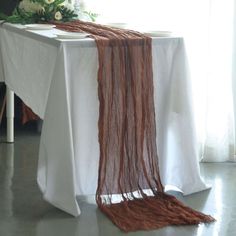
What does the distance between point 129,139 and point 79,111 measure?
11.5 inches

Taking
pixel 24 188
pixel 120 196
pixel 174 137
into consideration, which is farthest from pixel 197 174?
pixel 24 188

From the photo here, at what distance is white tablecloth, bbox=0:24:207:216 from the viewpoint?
2871mm

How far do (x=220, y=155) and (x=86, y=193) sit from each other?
114cm

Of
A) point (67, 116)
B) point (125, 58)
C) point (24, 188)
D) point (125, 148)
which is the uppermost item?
point (125, 58)

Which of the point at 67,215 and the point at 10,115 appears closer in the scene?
the point at 67,215

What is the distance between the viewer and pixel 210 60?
383cm

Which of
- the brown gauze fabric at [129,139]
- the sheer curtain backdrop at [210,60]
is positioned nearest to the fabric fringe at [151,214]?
the brown gauze fabric at [129,139]

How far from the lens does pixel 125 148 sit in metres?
3.06

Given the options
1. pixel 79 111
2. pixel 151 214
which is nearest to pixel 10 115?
pixel 79 111

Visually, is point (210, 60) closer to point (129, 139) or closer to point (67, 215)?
point (129, 139)

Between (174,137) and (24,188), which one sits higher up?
(174,137)

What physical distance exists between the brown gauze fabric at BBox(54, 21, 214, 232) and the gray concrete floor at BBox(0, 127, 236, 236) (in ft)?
0.25

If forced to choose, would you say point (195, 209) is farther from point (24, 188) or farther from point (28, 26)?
point (28, 26)

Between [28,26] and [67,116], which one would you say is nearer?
[67,116]
